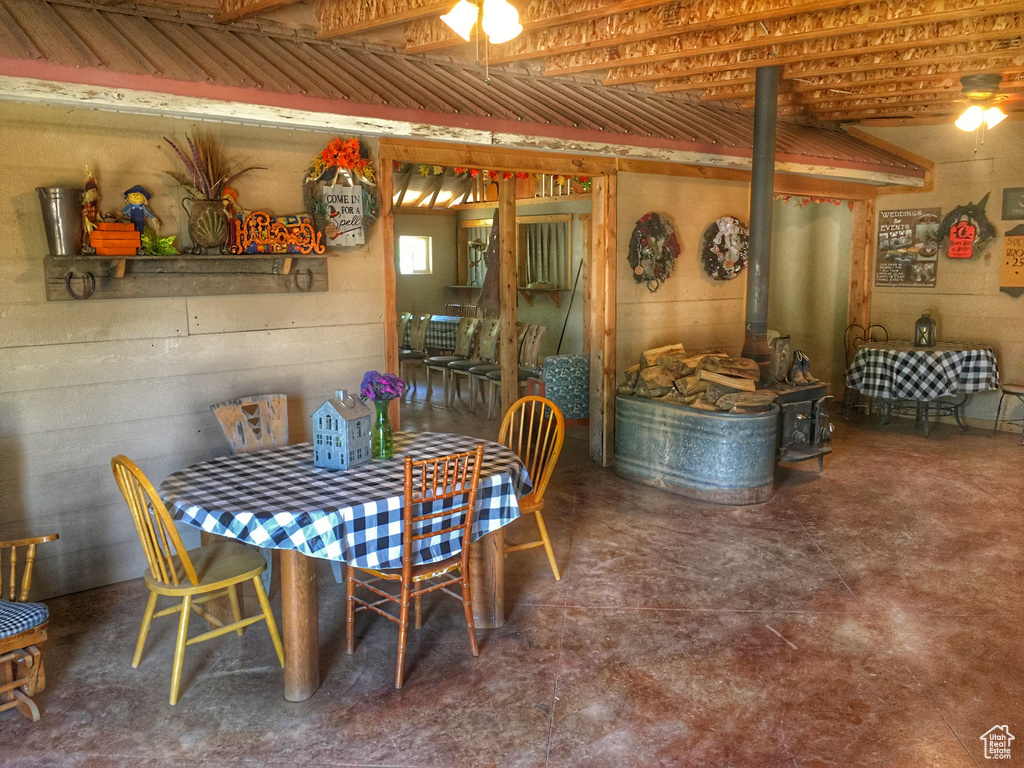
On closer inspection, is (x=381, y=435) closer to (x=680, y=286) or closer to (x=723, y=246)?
(x=680, y=286)

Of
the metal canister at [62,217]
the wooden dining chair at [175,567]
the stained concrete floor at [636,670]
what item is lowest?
the stained concrete floor at [636,670]

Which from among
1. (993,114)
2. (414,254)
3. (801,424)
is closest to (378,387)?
(801,424)

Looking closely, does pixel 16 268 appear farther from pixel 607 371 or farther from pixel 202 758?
pixel 607 371

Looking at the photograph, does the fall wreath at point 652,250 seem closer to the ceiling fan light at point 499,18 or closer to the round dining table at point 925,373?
the round dining table at point 925,373

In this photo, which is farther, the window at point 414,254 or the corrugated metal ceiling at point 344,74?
the window at point 414,254

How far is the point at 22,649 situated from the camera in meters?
3.07

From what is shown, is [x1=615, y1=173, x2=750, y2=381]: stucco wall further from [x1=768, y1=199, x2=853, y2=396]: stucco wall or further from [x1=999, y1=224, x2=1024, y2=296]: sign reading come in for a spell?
[x1=999, y1=224, x2=1024, y2=296]: sign reading come in for a spell

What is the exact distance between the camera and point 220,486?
3.23 m

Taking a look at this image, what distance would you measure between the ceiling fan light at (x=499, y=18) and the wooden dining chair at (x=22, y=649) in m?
2.64

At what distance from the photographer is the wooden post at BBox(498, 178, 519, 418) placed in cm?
698

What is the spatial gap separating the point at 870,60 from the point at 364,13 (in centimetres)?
329

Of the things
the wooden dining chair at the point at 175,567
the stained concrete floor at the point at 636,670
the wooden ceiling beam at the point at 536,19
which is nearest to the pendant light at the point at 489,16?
the wooden ceiling beam at the point at 536,19

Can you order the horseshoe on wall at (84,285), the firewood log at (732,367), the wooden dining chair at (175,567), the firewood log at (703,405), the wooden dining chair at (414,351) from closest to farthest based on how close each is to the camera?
the wooden dining chair at (175,567)
the horseshoe on wall at (84,285)
the firewood log at (703,405)
the firewood log at (732,367)
the wooden dining chair at (414,351)

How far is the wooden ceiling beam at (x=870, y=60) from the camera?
4977mm
